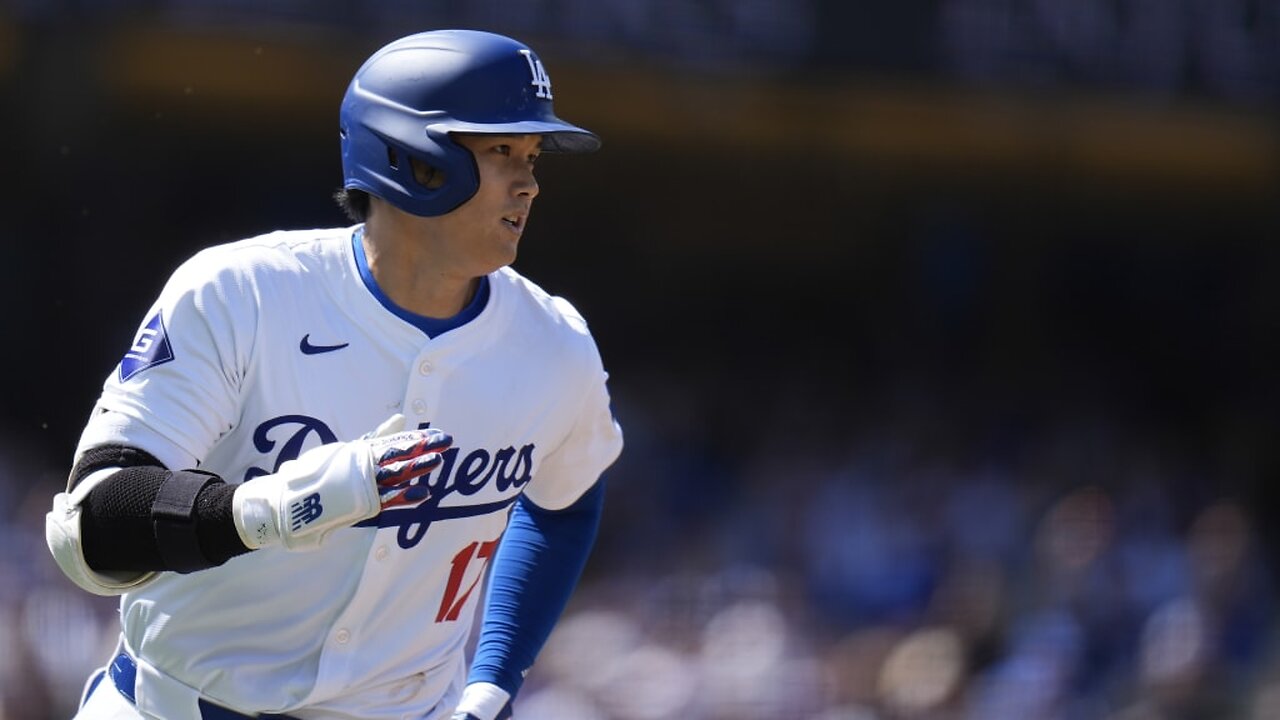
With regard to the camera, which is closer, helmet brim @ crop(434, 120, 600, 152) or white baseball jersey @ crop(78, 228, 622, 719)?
white baseball jersey @ crop(78, 228, 622, 719)

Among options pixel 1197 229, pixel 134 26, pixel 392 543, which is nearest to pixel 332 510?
pixel 392 543

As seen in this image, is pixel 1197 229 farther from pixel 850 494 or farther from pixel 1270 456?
pixel 850 494

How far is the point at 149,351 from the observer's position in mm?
2320

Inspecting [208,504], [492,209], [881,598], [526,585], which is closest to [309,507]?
[208,504]

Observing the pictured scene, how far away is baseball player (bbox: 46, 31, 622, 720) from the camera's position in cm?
235

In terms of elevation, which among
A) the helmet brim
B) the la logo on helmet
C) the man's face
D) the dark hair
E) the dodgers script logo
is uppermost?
the la logo on helmet

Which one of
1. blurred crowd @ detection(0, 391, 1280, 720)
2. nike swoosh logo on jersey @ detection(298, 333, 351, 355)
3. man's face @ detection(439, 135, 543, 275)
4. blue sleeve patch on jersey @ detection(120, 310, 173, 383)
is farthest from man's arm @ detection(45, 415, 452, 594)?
blurred crowd @ detection(0, 391, 1280, 720)

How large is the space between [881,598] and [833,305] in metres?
5.07

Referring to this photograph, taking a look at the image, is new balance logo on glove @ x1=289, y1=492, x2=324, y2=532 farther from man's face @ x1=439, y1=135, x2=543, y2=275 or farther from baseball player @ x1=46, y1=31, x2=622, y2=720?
man's face @ x1=439, y1=135, x2=543, y2=275

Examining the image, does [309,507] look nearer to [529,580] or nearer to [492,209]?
[492,209]

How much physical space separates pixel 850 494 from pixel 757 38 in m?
2.19

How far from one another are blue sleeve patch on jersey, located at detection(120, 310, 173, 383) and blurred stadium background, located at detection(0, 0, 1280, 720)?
353 centimetres

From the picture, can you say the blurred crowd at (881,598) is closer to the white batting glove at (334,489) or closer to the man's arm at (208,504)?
the man's arm at (208,504)

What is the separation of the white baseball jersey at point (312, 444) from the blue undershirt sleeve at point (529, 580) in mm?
148
